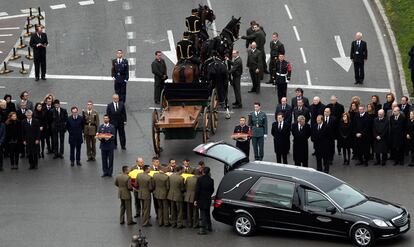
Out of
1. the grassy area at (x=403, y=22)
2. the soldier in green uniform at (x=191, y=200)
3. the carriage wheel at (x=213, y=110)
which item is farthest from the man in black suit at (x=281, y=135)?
the grassy area at (x=403, y=22)

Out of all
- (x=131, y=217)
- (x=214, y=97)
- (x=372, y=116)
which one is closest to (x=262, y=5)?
(x=214, y=97)

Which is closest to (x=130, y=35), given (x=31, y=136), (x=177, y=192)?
(x=31, y=136)

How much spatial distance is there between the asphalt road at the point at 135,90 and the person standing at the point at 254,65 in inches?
19.8

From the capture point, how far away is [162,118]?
109 feet

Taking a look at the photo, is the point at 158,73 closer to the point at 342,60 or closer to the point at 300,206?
the point at 342,60

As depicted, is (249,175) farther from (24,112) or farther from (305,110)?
(24,112)

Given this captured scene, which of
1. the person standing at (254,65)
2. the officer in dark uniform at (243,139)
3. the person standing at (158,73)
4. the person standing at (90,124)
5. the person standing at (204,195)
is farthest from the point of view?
the person standing at (254,65)

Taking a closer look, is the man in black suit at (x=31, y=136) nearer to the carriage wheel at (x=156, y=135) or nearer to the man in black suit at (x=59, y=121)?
the man in black suit at (x=59, y=121)

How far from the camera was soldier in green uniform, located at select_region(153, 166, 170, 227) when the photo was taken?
91.0 feet

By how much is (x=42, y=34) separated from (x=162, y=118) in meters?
9.59

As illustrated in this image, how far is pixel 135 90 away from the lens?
40.1m

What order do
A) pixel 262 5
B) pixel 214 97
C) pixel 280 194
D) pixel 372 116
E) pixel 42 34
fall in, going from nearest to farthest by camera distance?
pixel 280 194 < pixel 372 116 < pixel 214 97 < pixel 42 34 < pixel 262 5

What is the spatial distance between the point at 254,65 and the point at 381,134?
304 inches

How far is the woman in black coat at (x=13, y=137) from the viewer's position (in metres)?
33.3
